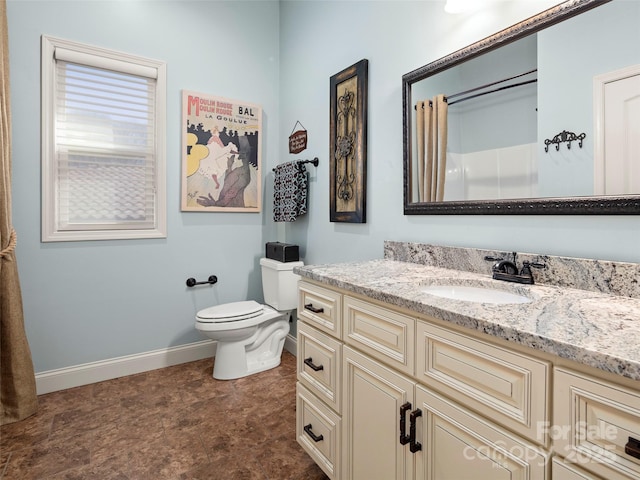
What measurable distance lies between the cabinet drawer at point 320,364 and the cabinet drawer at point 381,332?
115mm

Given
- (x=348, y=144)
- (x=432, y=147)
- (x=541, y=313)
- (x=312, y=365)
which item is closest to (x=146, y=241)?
(x=348, y=144)

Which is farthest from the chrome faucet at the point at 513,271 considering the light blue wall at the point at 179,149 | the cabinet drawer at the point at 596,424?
the cabinet drawer at the point at 596,424

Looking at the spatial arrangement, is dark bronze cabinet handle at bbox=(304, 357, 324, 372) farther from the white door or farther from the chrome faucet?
the white door

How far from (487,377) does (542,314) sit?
0.66ft

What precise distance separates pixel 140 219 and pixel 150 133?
61 centimetres

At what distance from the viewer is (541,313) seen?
846 mm

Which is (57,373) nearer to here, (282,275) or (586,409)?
(282,275)

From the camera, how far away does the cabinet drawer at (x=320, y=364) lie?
1.30 meters

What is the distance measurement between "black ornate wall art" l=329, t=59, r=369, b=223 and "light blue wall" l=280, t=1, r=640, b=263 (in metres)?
0.05

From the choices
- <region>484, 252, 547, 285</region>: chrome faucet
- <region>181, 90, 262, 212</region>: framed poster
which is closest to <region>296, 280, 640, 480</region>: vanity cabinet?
<region>484, 252, 547, 285</region>: chrome faucet

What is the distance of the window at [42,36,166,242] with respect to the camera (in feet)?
7.12

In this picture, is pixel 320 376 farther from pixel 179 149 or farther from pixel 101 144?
pixel 101 144

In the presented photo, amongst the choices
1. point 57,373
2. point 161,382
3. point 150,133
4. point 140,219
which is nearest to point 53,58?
point 150,133

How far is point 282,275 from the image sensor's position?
2492 mm
